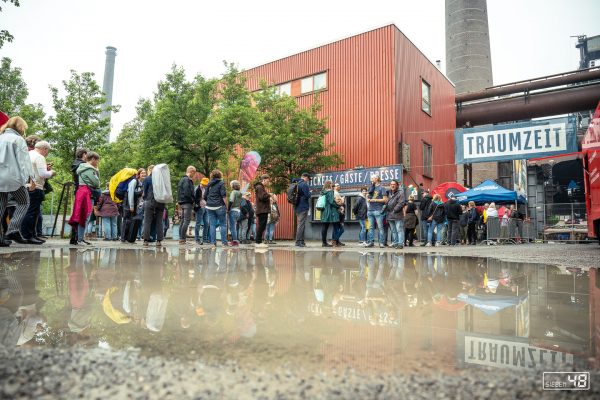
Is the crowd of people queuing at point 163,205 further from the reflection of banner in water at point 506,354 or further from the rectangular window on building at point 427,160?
the rectangular window on building at point 427,160

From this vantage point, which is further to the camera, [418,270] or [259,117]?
[259,117]

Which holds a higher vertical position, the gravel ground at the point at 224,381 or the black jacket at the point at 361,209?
the black jacket at the point at 361,209

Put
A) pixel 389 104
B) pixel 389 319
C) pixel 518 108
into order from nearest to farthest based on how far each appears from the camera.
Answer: pixel 389 319 < pixel 389 104 < pixel 518 108

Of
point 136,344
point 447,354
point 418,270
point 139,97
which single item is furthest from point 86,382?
point 139,97

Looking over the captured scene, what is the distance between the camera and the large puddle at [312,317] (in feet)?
5.32

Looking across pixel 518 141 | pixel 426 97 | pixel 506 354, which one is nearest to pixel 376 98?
pixel 426 97

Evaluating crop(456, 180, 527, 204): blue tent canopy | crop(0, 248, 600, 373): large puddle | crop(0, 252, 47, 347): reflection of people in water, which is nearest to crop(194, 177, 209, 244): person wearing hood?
crop(0, 252, 47, 347): reflection of people in water

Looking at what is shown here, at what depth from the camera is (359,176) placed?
19.6 m

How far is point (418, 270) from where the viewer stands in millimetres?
4875

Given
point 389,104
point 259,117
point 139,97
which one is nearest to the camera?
point 259,117

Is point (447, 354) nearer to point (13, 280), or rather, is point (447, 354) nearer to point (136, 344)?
point (136, 344)

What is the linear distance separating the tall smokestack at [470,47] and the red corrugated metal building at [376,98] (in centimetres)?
1086

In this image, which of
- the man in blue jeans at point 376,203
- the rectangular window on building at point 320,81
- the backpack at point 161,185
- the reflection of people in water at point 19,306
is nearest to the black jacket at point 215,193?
the backpack at point 161,185

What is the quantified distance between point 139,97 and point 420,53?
Result: 1495cm
